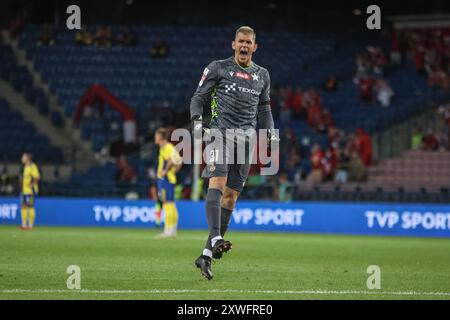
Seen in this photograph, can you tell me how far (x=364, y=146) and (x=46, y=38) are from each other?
1456cm

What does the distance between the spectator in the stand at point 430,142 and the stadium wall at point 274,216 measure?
4.37 m

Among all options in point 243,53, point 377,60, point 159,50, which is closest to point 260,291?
point 243,53

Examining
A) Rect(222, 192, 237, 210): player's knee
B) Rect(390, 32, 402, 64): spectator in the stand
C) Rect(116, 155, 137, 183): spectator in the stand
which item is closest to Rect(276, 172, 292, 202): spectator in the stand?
Rect(116, 155, 137, 183): spectator in the stand

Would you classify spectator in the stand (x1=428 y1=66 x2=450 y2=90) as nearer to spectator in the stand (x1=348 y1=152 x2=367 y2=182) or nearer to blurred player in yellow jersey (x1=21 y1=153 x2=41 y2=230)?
spectator in the stand (x1=348 y1=152 x2=367 y2=182)

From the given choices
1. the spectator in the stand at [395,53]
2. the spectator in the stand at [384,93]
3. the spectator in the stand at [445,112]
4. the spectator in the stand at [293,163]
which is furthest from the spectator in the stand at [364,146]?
the spectator in the stand at [395,53]

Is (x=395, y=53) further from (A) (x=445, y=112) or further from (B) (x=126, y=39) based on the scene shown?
(B) (x=126, y=39)

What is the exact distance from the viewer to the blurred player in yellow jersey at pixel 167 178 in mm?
21703

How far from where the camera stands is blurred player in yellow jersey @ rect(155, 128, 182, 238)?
71.2 ft

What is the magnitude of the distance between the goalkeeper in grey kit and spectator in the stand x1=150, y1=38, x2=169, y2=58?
2691 centimetres

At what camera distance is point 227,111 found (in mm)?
A: 11664

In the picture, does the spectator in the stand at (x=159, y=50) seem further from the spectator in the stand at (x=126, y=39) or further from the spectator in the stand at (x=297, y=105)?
the spectator in the stand at (x=297, y=105)

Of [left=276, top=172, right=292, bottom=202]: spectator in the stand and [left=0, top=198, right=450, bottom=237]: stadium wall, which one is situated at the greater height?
[left=276, top=172, right=292, bottom=202]: spectator in the stand
